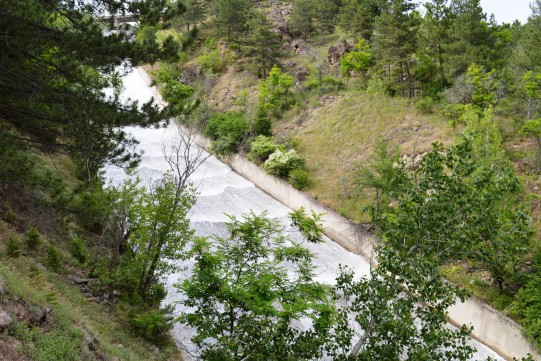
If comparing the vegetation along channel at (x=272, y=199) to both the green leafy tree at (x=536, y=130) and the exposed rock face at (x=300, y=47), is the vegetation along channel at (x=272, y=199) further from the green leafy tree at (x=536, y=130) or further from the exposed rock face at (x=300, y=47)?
the exposed rock face at (x=300, y=47)

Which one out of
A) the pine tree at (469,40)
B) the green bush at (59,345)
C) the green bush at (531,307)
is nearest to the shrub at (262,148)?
the pine tree at (469,40)

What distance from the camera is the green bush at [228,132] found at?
3268cm

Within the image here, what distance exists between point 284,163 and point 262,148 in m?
2.81

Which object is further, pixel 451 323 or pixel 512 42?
pixel 512 42

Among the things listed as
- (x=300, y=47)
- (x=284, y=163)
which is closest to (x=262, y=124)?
(x=284, y=163)

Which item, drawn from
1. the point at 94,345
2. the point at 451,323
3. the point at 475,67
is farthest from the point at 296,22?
the point at 94,345

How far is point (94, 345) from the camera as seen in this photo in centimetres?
970

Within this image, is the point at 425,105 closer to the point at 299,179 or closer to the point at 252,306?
the point at 299,179

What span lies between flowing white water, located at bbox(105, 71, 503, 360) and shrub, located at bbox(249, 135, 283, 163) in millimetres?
1713

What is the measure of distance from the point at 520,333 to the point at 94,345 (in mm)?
13323

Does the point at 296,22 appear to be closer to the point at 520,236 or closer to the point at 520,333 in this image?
the point at 520,333

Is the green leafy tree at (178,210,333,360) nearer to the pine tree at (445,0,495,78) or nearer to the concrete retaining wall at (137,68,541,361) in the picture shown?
the concrete retaining wall at (137,68,541,361)

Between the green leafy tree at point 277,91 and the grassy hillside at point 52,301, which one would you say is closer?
the grassy hillside at point 52,301

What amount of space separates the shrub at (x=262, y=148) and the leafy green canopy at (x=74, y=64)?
1846cm
